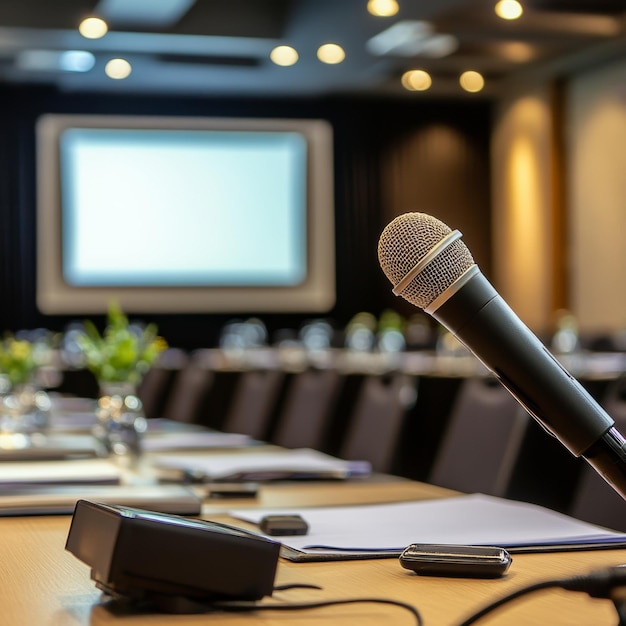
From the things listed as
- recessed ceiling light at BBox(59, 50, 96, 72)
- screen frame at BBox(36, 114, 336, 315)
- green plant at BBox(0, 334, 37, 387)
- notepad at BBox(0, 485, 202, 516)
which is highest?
recessed ceiling light at BBox(59, 50, 96, 72)

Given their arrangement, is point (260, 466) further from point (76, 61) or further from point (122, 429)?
point (76, 61)

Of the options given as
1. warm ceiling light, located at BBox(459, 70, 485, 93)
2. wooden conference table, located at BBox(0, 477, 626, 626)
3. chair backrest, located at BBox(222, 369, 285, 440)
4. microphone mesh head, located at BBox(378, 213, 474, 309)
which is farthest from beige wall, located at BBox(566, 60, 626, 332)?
microphone mesh head, located at BBox(378, 213, 474, 309)

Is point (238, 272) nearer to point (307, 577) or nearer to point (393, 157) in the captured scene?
point (393, 157)

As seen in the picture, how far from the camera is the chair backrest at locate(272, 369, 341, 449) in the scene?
4141mm

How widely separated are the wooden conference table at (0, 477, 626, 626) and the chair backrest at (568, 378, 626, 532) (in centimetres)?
78

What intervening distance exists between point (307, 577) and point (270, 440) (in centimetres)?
330

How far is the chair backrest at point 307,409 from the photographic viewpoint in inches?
163

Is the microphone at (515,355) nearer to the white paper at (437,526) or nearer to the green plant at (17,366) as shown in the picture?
the white paper at (437,526)

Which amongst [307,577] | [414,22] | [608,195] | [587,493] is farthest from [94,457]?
[608,195]

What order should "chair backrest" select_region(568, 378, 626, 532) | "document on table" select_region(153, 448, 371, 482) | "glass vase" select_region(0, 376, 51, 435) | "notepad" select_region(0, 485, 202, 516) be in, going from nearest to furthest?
"notepad" select_region(0, 485, 202, 516) → "chair backrest" select_region(568, 378, 626, 532) → "document on table" select_region(153, 448, 371, 482) → "glass vase" select_region(0, 376, 51, 435)

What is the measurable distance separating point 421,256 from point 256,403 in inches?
154

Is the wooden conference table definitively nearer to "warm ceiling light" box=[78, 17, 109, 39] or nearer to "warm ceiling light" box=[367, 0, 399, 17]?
"warm ceiling light" box=[367, 0, 399, 17]

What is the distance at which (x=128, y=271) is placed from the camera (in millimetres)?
14016

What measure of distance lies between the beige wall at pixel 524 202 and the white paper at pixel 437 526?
11177 mm
